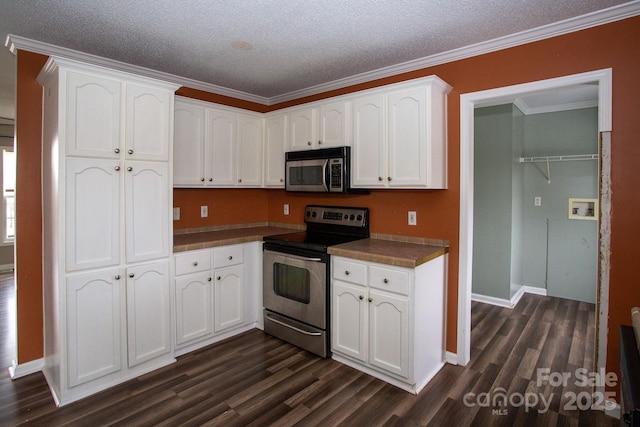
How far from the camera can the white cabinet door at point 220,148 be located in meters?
3.40

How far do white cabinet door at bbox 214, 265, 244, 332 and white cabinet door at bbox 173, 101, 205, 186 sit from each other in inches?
36.1

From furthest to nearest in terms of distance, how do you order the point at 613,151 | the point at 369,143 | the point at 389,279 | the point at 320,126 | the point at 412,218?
the point at 320,126 < the point at 412,218 < the point at 369,143 < the point at 389,279 < the point at 613,151

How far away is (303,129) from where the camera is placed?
346 cm

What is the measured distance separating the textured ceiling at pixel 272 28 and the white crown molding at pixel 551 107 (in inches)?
81.4

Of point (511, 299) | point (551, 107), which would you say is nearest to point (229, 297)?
point (511, 299)

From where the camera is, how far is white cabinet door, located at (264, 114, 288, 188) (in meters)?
3.68

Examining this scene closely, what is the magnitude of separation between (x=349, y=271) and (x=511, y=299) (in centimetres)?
262

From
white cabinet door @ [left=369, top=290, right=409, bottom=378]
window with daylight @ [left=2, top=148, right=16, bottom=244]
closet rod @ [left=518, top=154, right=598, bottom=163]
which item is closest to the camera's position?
white cabinet door @ [left=369, top=290, right=409, bottom=378]

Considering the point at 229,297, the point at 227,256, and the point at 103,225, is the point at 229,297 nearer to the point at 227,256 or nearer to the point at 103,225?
the point at 227,256

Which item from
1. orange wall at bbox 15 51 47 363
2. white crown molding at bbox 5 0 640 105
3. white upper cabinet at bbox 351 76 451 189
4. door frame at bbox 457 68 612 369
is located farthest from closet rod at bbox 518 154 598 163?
orange wall at bbox 15 51 47 363

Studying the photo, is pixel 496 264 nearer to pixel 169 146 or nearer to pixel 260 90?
pixel 260 90

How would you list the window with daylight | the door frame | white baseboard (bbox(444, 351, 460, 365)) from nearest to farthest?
Result: 1. the door frame
2. white baseboard (bbox(444, 351, 460, 365))
3. the window with daylight

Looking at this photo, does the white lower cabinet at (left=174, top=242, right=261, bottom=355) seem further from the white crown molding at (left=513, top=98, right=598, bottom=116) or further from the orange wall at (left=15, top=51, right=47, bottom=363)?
the white crown molding at (left=513, top=98, right=598, bottom=116)

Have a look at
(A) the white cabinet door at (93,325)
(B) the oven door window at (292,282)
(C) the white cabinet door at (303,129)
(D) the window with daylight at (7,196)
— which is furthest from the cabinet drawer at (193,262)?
(D) the window with daylight at (7,196)
